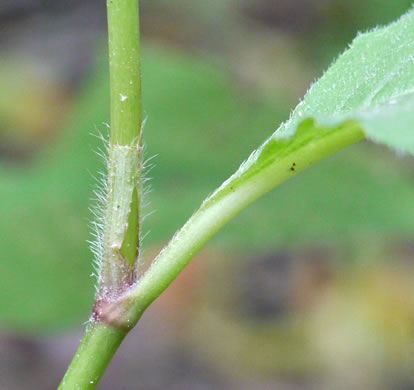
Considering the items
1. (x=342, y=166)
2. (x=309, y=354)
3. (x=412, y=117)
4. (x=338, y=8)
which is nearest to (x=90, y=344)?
(x=412, y=117)

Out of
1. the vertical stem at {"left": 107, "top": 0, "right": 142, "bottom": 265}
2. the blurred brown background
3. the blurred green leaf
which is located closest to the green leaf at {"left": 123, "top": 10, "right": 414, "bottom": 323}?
the vertical stem at {"left": 107, "top": 0, "right": 142, "bottom": 265}

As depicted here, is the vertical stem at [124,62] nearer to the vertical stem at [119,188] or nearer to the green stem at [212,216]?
the vertical stem at [119,188]

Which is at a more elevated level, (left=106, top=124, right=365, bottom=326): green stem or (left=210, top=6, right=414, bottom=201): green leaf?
(left=210, top=6, right=414, bottom=201): green leaf

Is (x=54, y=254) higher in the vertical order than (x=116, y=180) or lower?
higher

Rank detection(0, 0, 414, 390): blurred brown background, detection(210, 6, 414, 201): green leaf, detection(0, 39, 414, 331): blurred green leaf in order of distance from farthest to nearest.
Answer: detection(0, 0, 414, 390): blurred brown background < detection(0, 39, 414, 331): blurred green leaf < detection(210, 6, 414, 201): green leaf

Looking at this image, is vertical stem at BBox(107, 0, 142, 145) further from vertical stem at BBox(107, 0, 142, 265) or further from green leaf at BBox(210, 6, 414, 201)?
green leaf at BBox(210, 6, 414, 201)

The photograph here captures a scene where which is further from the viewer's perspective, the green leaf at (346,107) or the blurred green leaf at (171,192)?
the blurred green leaf at (171,192)

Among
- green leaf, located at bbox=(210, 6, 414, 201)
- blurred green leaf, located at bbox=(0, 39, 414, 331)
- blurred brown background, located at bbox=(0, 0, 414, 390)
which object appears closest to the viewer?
green leaf, located at bbox=(210, 6, 414, 201)

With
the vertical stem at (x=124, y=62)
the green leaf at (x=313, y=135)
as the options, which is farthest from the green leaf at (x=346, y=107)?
the vertical stem at (x=124, y=62)

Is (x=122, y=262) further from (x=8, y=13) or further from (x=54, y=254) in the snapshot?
(x=8, y=13)
